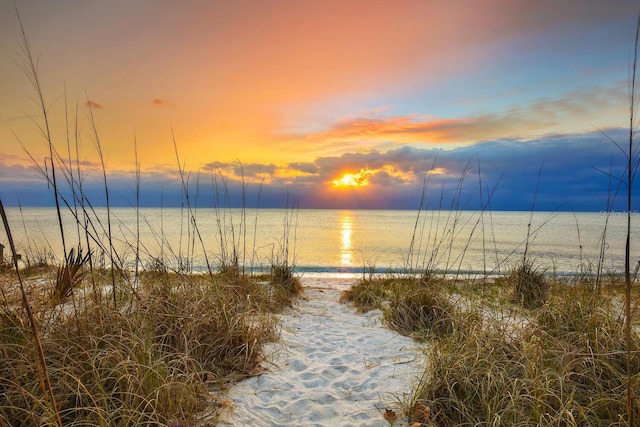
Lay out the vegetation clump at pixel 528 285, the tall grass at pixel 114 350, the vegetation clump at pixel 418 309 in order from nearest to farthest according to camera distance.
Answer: the tall grass at pixel 114 350
the vegetation clump at pixel 418 309
the vegetation clump at pixel 528 285

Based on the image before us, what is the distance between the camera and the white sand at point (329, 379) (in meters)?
2.70

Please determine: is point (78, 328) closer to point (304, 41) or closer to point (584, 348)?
point (584, 348)

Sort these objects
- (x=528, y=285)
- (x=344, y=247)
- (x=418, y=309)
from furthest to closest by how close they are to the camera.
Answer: (x=344, y=247)
(x=528, y=285)
(x=418, y=309)

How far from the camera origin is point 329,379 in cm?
332

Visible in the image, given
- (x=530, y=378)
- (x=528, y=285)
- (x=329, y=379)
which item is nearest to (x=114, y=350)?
(x=329, y=379)

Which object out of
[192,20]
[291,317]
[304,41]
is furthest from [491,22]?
[291,317]

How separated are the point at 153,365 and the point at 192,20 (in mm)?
6836

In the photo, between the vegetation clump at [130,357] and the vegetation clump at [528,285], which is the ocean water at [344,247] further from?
the vegetation clump at [130,357]

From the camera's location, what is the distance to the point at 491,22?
6492 mm

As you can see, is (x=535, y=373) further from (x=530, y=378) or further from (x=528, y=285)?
(x=528, y=285)

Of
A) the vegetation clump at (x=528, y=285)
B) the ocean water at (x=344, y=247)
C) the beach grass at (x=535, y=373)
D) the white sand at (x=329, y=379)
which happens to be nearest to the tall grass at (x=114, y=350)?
the white sand at (x=329, y=379)

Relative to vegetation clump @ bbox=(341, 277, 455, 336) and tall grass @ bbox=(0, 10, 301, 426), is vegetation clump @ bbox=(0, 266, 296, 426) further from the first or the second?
vegetation clump @ bbox=(341, 277, 455, 336)

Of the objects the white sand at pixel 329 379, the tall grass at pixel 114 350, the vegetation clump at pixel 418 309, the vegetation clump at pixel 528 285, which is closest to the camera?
the tall grass at pixel 114 350

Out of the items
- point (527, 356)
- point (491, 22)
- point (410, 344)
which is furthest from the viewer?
point (491, 22)
